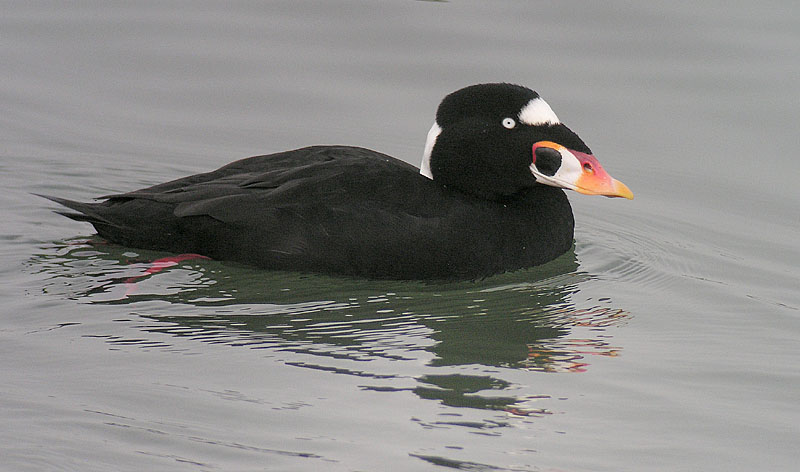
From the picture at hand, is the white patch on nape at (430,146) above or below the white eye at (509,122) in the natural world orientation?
below

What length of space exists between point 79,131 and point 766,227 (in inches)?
168

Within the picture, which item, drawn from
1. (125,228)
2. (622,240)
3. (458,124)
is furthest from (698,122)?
(125,228)

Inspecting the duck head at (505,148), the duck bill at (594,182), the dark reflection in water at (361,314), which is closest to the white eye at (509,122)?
the duck head at (505,148)

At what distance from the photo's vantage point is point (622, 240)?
6.63m

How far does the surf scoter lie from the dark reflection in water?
0.09 m

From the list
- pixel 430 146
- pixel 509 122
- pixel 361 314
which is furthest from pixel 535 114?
pixel 361 314

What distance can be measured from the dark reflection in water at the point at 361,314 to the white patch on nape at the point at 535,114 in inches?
28.5

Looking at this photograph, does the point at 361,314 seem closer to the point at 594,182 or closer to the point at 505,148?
the point at 505,148

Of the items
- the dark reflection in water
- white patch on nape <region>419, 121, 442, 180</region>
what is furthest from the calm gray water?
white patch on nape <region>419, 121, 442, 180</region>

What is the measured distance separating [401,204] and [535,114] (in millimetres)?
810

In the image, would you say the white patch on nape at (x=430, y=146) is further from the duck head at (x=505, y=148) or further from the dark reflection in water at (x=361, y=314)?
the dark reflection in water at (x=361, y=314)

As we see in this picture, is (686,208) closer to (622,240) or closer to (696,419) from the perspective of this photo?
(622,240)

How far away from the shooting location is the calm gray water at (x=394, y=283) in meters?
4.04

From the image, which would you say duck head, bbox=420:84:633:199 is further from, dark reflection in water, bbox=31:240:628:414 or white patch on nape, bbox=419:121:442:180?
dark reflection in water, bbox=31:240:628:414
